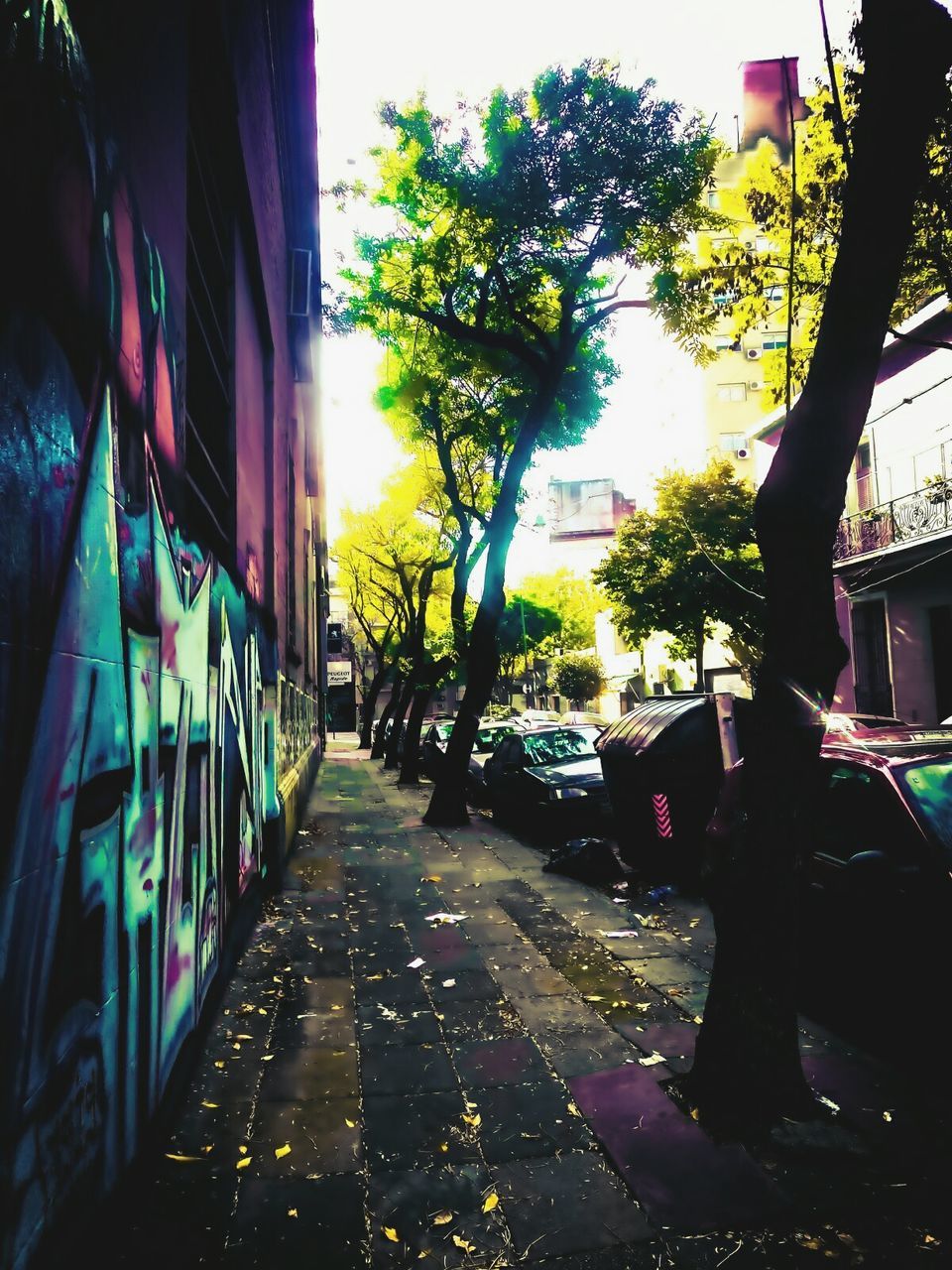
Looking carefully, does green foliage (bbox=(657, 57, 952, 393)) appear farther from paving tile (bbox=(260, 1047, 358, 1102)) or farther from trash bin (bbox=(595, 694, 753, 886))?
A: paving tile (bbox=(260, 1047, 358, 1102))

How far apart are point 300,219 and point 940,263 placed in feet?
36.6

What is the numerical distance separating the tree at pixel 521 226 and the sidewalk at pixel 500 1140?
7.39 m

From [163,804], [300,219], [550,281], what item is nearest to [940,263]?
[550,281]

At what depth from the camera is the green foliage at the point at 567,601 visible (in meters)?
49.9

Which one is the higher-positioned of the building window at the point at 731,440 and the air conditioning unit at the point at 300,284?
the building window at the point at 731,440

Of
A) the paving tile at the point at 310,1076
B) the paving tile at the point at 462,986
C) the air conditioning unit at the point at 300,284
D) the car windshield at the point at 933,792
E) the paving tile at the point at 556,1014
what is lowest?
the paving tile at the point at 462,986

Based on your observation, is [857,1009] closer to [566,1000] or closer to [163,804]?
[566,1000]

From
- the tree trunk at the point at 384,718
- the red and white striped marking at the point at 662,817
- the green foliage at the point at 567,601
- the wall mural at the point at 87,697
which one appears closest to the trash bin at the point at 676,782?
the red and white striped marking at the point at 662,817

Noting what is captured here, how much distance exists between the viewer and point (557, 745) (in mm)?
12047

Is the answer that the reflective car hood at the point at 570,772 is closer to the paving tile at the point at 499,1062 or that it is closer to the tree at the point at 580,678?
the paving tile at the point at 499,1062

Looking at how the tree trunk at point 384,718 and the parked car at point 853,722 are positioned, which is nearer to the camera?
the parked car at point 853,722

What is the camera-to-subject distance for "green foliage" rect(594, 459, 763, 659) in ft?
72.0

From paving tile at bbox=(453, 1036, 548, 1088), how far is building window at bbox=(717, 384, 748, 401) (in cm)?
3578

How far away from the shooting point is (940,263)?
7617 mm
